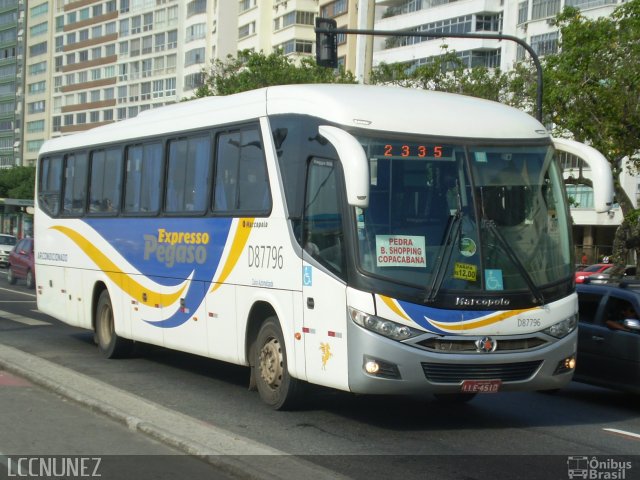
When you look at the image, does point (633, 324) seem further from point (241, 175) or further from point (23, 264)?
point (23, 264)

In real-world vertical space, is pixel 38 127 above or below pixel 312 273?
above

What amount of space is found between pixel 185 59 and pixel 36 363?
92.0 meters

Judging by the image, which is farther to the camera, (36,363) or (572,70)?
(572,70)

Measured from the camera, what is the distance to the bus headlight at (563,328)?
10203 millimetres

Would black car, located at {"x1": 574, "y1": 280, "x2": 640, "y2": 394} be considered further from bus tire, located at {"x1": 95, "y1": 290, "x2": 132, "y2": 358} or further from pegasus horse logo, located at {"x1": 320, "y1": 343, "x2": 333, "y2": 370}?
bus tire, located at {"x1": 95, "y1": 290, "x2": 132, "y2": 358}

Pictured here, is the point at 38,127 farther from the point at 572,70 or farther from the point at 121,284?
the point at 121,284

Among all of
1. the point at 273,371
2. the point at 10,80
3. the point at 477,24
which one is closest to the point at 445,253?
the point at 273,371

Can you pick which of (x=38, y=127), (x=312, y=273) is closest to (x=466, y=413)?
(x=312, y=273)

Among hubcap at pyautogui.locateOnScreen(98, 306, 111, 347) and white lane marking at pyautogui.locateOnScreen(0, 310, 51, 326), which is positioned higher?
hubcap at pyautogui.locateOnScreen(98, 306, 111, 347)

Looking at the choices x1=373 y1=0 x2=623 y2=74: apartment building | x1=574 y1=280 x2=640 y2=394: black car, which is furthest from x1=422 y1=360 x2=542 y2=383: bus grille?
x1=373 y1=0 x2=623 y2=74: apartment building

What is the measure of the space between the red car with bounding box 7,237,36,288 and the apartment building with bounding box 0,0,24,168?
9931 centimetres

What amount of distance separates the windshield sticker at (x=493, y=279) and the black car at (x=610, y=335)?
11.0ft

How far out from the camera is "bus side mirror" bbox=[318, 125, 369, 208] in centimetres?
907

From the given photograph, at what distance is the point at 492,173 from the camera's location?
33.7ft
